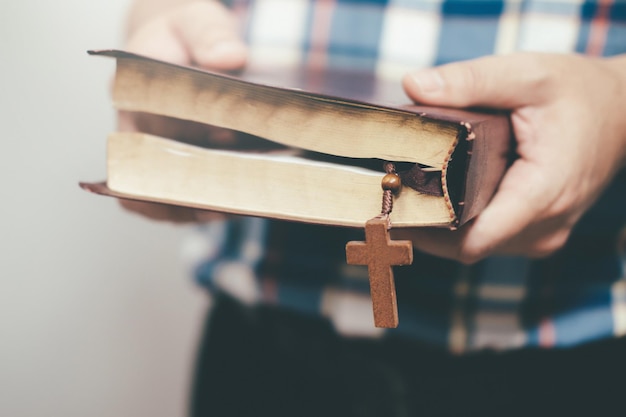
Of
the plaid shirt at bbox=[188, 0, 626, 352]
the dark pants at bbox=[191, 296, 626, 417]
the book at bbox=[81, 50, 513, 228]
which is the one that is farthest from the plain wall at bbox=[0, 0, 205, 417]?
the book at bbox=[81, 50, 513, 228]

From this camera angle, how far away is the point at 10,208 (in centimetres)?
116

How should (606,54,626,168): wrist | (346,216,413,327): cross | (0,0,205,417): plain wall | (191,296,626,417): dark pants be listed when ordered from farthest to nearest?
(0,0,205,417): plain wall → (191,296,626,417): dark pants → (606,54,626,168): wrist → (346,216,413,327): cross

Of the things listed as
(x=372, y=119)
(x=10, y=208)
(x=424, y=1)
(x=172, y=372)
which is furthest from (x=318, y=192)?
(x=172, y=372)

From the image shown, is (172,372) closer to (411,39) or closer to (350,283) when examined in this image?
(350,283)

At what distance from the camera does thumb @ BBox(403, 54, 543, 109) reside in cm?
46

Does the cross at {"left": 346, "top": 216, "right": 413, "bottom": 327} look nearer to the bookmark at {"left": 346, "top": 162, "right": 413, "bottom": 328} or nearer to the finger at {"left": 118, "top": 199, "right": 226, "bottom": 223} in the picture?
the bookmark at {"left": 346, "top": 162, "right": 413, "bottom": 328}

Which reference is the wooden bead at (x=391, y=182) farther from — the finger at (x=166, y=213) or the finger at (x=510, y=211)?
the finger at (x=166, y=213)

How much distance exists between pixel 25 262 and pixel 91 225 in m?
0.15

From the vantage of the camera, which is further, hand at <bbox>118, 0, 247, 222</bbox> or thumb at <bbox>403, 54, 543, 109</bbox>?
hand at <bbox>118, 0, 247, 222</bbox>

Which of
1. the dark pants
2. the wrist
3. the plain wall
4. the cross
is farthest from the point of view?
the plain wall

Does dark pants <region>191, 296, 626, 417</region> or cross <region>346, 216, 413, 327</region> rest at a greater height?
cross <region>346, 216, 413, 327</region>

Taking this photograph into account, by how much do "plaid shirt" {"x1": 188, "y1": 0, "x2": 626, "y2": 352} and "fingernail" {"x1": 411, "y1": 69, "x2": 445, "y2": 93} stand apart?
0.27 m

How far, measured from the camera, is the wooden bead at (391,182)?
41 cm

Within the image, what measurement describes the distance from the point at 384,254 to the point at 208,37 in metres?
0.34
